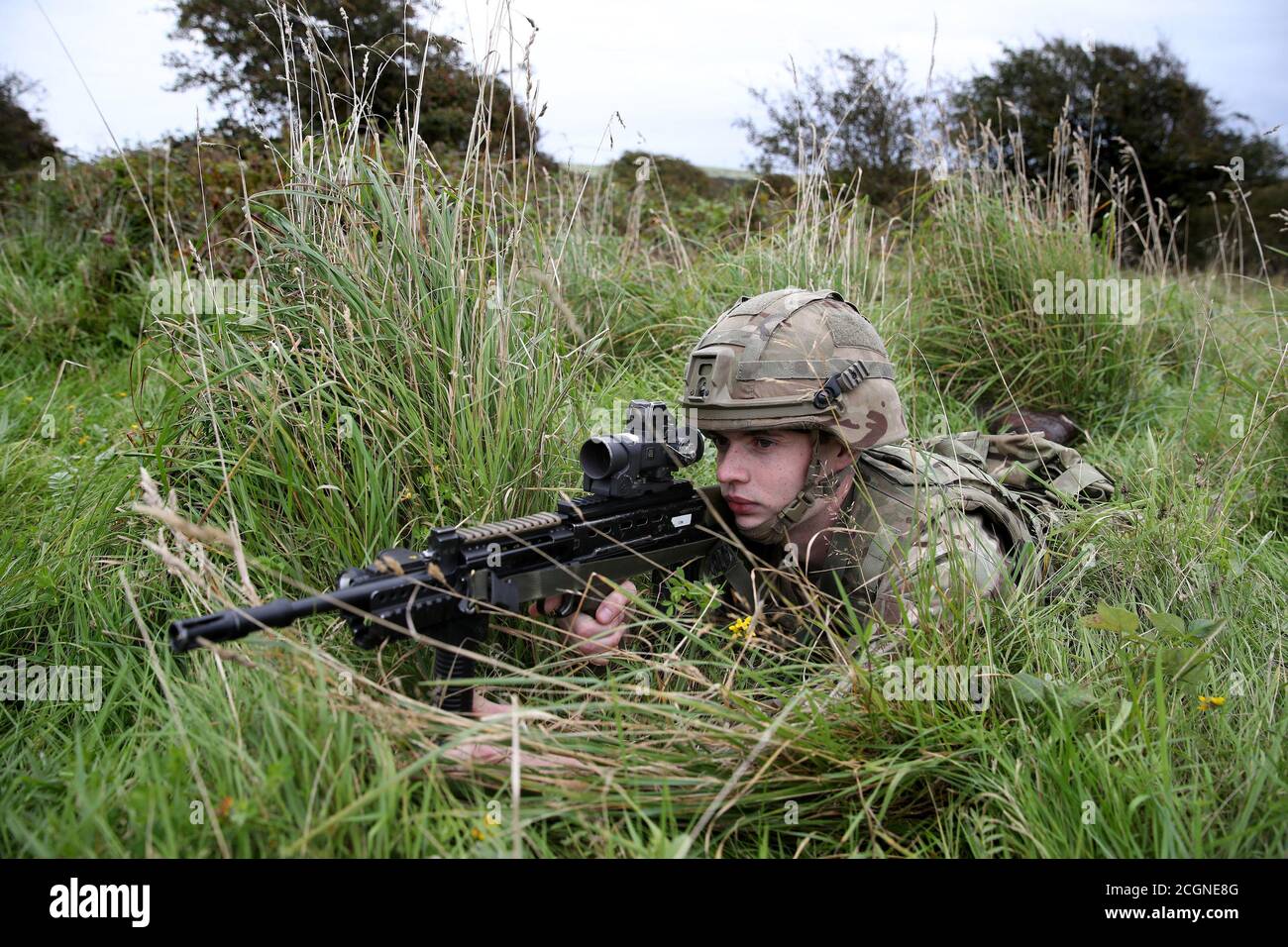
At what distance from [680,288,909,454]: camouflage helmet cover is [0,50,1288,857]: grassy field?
0.58 metres

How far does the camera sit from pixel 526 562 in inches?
97.0

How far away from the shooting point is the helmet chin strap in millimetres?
3010

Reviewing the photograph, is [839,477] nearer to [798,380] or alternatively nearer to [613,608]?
[798,380]

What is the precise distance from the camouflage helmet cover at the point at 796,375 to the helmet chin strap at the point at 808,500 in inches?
4.6

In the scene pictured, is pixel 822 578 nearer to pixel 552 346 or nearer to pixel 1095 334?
pixel 552 346

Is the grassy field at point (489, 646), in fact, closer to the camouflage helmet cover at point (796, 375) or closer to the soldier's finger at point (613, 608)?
the soldier's finger at point (613, 608)

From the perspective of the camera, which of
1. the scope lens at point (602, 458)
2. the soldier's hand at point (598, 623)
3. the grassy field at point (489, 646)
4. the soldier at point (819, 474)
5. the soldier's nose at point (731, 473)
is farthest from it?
the soldier's nose at point (731, 473)

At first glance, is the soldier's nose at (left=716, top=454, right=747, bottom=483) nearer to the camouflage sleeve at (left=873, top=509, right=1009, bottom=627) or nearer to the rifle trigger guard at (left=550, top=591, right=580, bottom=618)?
the camouflage sleeve at (left=873, top=509, right=1009, bottom=627)

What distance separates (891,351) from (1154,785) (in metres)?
3.31

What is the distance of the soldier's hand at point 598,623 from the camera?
258 cm

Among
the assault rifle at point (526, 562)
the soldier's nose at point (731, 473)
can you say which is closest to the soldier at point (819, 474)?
the soldier's nose at point (731, 473)

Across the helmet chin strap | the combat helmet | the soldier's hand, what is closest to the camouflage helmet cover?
the combat helmet
